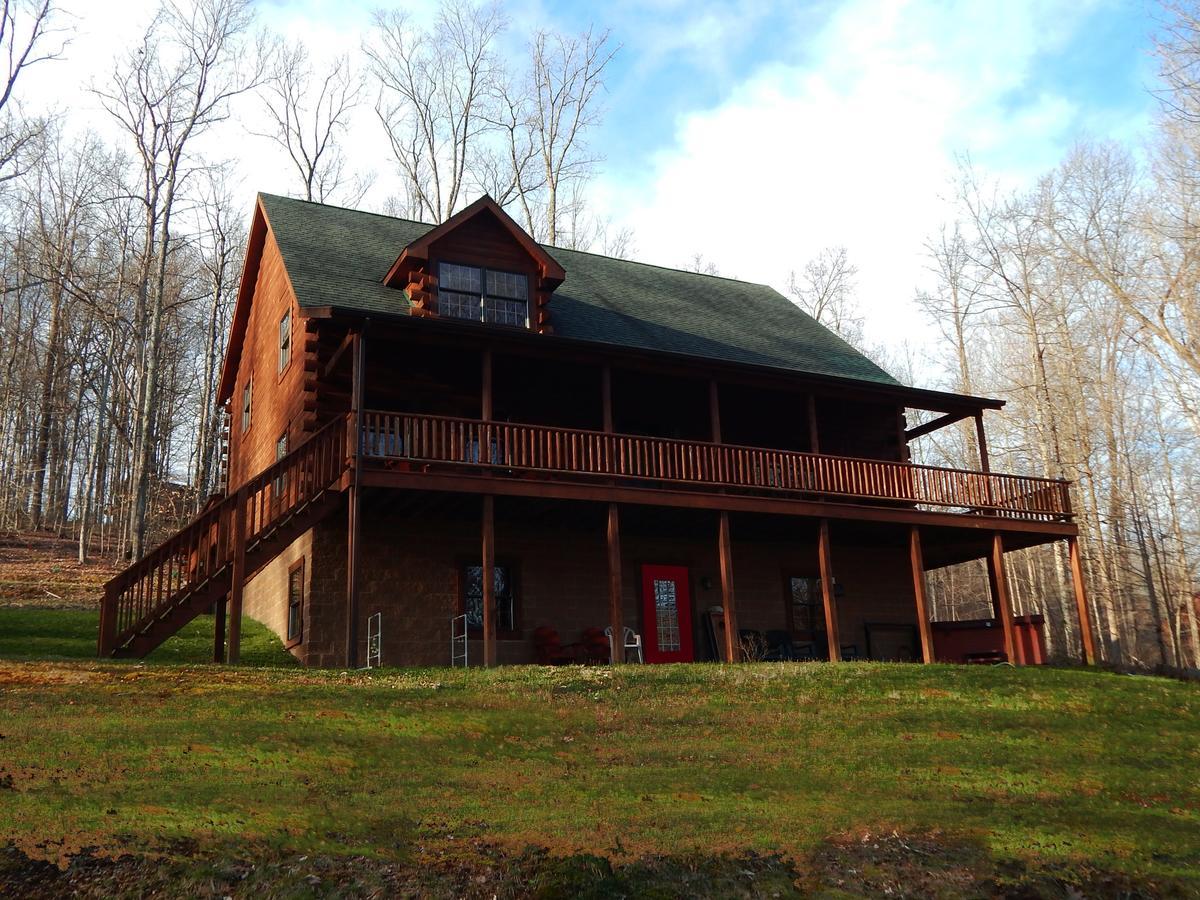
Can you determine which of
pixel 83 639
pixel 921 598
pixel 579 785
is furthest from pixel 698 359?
pixel 83 639

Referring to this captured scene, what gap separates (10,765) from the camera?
808 cm

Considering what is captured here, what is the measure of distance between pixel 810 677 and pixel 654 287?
13022mm

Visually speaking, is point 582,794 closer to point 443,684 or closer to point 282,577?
point 443,684

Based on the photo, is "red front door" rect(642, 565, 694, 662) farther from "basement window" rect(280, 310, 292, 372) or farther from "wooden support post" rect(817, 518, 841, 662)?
"basement window" rect(280, 310, 292, 372)

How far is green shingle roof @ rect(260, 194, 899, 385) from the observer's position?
62.6 feet

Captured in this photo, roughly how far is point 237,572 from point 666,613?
332 inches

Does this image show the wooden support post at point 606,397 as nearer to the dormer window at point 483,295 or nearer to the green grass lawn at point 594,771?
the dormer window at point 483,295

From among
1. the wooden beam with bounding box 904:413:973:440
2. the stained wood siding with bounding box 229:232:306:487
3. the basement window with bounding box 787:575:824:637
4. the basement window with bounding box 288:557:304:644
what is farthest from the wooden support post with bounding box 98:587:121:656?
the wooden beam with bounding box 904:413:973:440

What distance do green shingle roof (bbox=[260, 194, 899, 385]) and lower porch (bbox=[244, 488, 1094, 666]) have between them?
11.5ft

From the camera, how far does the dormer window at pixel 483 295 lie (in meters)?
19.0

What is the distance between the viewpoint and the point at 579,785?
8.81m

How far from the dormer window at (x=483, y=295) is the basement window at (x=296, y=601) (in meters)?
5.32

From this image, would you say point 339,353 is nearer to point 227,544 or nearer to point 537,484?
point 227,544

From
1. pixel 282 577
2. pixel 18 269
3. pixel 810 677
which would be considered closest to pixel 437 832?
pixel 810 677
